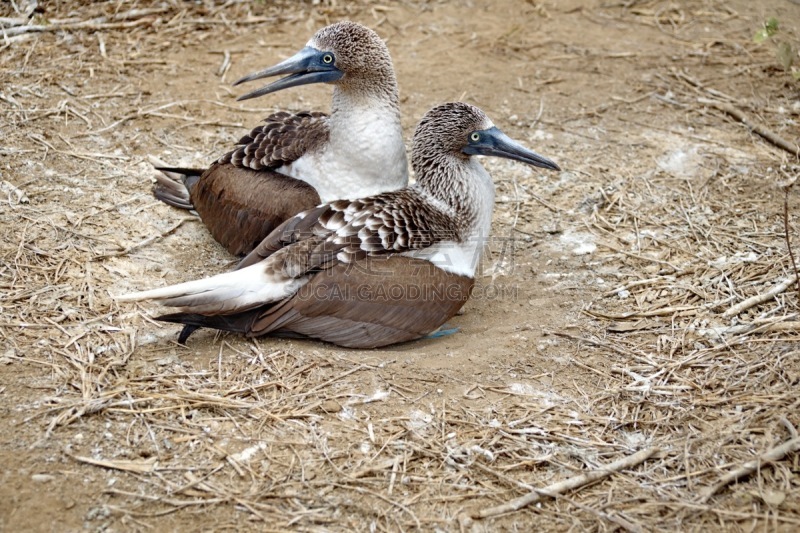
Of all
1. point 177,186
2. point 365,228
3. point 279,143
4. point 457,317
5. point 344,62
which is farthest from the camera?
point 177,186

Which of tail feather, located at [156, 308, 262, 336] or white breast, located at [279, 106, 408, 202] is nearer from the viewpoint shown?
tail feather, located at [156, 308, 262, 336]

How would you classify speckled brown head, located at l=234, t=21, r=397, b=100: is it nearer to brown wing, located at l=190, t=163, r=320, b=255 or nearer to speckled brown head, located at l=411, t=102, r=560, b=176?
speckled brown head, located at l=411, t=102, r=560, b=176

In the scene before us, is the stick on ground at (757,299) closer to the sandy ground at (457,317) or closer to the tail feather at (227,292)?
the sandy ground at (457,317)

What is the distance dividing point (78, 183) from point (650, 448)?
4244 millimetres

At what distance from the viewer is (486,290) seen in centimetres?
528

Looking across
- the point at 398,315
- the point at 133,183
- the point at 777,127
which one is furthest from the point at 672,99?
the point at 133,183

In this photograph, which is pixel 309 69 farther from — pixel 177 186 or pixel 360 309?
pixel 360 309

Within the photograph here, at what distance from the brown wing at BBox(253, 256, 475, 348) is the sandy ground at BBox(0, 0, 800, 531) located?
129mm

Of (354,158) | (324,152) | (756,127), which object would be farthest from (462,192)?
(756,127)

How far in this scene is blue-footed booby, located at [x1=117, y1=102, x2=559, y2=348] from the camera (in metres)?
4.37

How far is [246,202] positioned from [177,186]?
33.6 inches

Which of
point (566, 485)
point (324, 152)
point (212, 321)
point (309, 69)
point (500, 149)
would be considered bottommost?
point (566, 485)

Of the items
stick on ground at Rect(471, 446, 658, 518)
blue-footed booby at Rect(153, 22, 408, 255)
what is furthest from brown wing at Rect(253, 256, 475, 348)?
stick on ground at Rect(471, 446, 658, 518)

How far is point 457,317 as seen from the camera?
16.8ft
